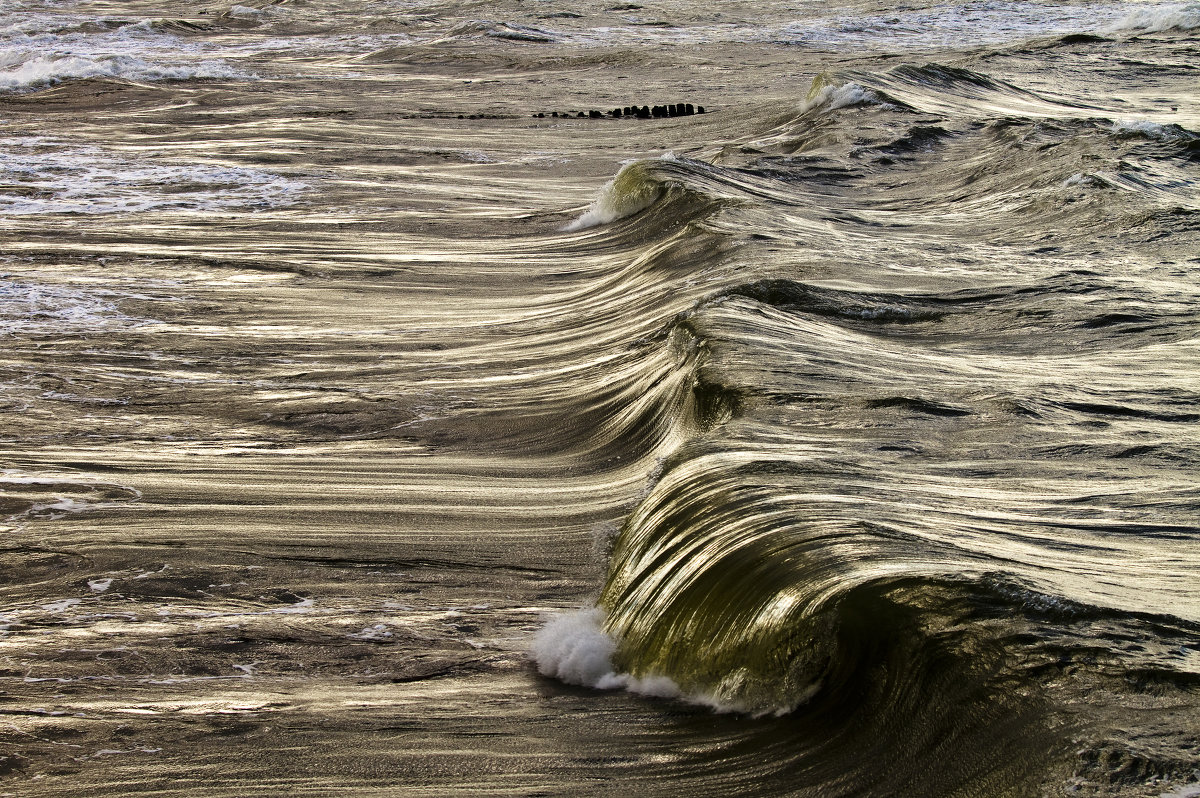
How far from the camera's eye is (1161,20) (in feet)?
61.5

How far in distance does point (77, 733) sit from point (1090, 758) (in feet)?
7.37

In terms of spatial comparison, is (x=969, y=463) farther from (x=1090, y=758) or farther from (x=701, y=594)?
(x=1090, y=758)

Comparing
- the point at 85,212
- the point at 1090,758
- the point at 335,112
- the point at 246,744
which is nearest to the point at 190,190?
the point at 85,212

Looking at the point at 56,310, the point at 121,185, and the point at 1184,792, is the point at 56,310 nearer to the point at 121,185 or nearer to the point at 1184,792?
the point at 121,185

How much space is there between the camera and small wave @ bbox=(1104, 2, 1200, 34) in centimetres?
1859

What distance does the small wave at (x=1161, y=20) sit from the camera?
18.6 meters

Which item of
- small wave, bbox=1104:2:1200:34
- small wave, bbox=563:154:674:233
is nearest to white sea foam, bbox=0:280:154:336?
small wave, bbox=563:154:674:233

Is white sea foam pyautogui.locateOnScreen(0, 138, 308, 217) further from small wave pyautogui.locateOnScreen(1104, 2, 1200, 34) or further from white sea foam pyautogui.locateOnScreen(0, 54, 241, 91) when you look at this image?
small wave pyautogui.locateOnScreen(1104, 2, 1200, 34)

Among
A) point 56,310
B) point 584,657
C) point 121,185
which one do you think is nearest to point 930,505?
point 584,657

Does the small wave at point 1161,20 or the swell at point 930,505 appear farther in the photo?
the small wave at point 1161,20

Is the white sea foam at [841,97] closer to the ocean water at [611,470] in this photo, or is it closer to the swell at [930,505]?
the ocean water at [611,470]

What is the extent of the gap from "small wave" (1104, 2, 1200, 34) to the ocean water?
31.9 feet

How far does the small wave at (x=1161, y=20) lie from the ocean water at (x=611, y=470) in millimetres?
9719

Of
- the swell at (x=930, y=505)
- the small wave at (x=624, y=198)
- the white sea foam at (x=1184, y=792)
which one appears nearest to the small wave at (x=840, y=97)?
the small wave at (x=624, y=198)
